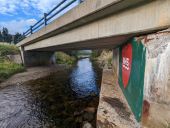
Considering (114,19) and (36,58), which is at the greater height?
(114,19)

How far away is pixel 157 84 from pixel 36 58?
29.8 metres

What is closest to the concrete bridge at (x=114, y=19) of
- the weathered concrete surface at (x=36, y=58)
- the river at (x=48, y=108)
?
the river at (x=48, y=108)

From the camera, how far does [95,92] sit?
1381 cm

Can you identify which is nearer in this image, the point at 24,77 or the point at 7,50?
the point at 24,77

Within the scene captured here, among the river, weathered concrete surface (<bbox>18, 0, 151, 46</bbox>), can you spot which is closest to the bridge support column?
the river

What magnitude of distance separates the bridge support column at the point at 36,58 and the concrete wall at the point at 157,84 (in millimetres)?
27903

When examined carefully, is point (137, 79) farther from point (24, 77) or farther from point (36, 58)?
point (36, 58)

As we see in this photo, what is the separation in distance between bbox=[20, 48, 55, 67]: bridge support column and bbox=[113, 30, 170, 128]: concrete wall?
27.9 meters

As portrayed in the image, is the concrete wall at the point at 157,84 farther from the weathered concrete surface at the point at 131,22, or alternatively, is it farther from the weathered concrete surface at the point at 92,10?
the weathered concrete surface at the point at 92,10

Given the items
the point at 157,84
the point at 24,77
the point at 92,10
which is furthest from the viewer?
the point at 24,77

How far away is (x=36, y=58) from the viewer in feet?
108

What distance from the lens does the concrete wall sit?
469 cm

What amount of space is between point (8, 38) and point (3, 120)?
49.0 meters

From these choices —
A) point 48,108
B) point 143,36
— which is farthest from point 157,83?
point 48,108
